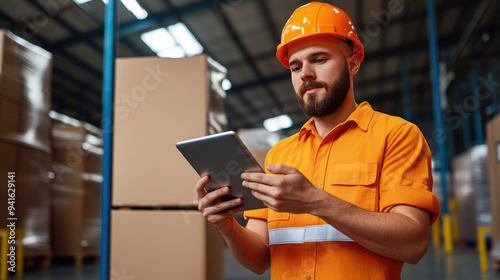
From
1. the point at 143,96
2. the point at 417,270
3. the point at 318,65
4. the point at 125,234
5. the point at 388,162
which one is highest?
the point at 143,96

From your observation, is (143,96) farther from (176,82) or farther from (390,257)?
(390,257)

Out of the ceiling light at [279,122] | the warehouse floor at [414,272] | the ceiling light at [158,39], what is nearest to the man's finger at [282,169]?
the warehouse floor at [414,272]

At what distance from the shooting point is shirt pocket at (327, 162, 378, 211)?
1152 mm

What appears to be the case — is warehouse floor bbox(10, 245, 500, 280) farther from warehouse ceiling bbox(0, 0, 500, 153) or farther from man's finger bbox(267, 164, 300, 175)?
warehouse ceiling bbox(0, 0, 500, 153)

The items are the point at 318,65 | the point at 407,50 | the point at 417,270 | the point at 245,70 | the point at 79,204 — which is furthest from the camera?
the point at 407,50

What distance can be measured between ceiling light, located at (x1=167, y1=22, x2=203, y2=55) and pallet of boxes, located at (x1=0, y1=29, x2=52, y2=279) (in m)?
3.17

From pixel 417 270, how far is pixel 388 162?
390 cm

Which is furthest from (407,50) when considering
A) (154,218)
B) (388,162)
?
(388,162)

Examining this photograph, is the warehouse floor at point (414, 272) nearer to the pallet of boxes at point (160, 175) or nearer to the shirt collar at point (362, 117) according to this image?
the pallet of boxes at point (160, 175)

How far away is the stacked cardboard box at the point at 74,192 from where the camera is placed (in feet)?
16.3

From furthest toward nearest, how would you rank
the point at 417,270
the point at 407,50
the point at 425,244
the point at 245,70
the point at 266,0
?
the point at 407,50 → the point at 245,70 → the point at 266,0 → the point at 417,270 → the point at 425,244

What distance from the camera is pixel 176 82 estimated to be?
107 inches

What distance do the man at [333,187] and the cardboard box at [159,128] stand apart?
1.27 meters

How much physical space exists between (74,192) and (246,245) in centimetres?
429
